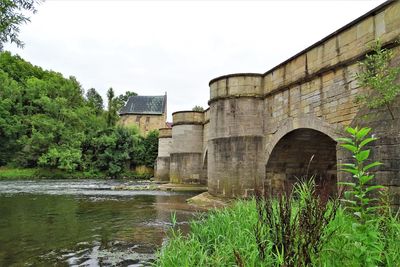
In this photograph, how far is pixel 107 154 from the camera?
128 ft

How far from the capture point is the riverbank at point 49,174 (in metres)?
35.3

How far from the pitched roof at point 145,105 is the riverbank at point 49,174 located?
58.0ft

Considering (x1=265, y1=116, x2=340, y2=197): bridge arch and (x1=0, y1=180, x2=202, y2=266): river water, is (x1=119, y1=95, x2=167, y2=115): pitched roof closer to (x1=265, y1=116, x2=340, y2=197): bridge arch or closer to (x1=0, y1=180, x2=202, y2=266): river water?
(x1=0, y1=180, x2=202, y2=266): river water

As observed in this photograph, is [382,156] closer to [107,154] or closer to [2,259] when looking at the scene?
[2,259]

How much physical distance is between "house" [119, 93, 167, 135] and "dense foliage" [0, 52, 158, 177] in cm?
1151

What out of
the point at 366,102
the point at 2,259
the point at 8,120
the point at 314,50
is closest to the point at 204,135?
the point at 314,50

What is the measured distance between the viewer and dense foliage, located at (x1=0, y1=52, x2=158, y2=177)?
37812mm

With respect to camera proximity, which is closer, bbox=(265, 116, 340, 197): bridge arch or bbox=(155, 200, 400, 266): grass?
bbox=(155, 200, 400, 266): grass

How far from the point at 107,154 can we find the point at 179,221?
32.5 metres

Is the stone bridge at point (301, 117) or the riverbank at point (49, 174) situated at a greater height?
the stone bridge at point (301, 117)

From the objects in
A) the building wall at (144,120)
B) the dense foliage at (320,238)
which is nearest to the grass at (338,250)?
the dense foliage at (320,238)

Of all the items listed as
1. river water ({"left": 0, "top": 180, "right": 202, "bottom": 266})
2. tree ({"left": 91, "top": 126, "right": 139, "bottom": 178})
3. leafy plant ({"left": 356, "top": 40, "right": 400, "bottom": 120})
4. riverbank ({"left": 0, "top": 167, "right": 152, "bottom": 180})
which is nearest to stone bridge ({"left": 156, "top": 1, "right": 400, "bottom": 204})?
leafy plant ({"left": 356, "top": 40, "right": 400, "bottom": 120})

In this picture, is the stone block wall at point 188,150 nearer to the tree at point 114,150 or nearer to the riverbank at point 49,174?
the riverbank at point 49,174

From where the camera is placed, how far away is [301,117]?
9.59 meters
